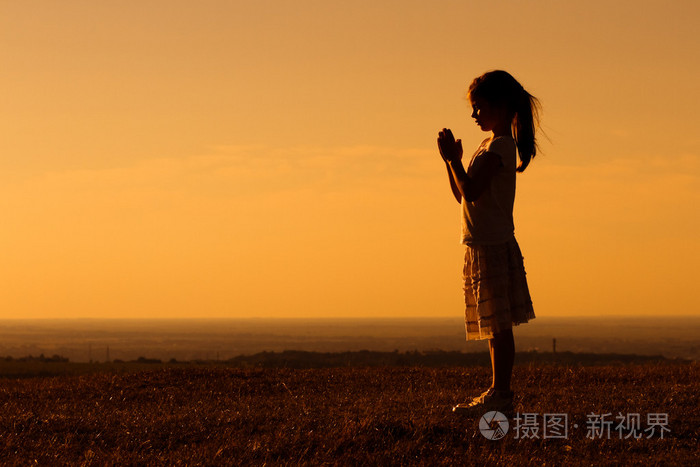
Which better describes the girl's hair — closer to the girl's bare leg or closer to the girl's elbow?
the girl's elbow

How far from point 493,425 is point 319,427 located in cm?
153

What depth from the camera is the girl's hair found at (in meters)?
8.53

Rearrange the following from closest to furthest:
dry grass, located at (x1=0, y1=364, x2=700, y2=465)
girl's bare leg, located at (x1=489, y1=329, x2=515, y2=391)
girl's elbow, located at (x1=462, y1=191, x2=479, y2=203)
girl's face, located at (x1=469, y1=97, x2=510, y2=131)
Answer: dry grass, located at (x1=0, y1=364, x2=700, y2=465) → girl's elbow, located at (x1=462, y1=191, x2=479, y2=203) → girl's bare leg, located at (x1=489, y1=329, x2=515, y2=391) → girl's face, located at (x1=469, y1=97, x2=510, y2=131)

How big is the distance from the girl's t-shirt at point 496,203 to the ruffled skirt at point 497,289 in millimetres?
108

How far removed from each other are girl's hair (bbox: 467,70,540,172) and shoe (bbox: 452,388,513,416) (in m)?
2.11

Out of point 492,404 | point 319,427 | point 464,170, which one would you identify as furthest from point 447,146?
point 319,427

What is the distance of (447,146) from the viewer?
27.3ft

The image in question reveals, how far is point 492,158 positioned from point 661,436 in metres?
2.79

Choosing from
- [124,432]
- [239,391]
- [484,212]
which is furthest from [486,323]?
[239,391]

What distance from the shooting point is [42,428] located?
29.1 feet

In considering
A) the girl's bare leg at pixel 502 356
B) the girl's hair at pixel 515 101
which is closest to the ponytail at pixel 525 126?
the girl's hair at pixel 515 101

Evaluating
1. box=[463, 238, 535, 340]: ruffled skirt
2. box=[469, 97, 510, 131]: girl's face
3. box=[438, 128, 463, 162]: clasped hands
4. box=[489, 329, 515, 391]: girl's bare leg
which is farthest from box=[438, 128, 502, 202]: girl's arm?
box=[489, 329, 515, 391]: girl's bare leg

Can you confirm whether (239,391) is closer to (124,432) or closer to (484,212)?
(124,432)

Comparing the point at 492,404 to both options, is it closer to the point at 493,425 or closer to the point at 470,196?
the point at 493,425
